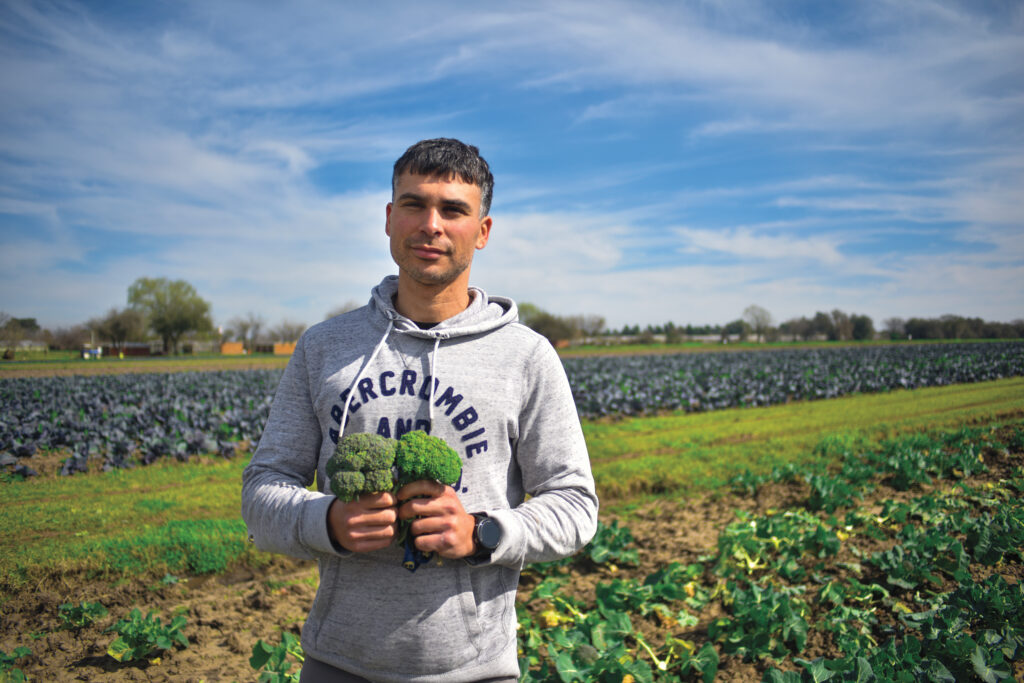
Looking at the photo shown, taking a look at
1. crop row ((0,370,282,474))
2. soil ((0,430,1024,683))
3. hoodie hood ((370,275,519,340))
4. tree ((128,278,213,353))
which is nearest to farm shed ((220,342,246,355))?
crop row ((0,370,282,474))

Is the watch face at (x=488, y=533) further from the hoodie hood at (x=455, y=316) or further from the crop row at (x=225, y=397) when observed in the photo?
the crop row at (x=225, y=397)

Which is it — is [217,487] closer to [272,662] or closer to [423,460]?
[272,662]

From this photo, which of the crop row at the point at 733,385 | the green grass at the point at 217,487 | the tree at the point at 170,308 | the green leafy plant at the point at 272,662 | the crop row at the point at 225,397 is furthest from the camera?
the crop row at the point at 733,385

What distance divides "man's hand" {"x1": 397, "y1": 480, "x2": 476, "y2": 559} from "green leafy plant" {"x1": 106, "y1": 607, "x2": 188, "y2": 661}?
3.15 m

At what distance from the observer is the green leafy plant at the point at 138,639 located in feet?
12.1

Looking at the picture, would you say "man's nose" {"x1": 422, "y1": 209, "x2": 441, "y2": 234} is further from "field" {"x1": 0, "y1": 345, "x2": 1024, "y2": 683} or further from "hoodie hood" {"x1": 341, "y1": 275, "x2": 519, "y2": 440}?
"field" {"x1": 0, "y1": 345, "x2": 1024, "y2": 683}

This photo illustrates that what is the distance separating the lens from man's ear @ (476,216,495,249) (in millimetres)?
2153

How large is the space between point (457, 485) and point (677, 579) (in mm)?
3940

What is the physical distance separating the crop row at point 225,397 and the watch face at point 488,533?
4.02 m

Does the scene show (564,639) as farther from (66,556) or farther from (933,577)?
(66,556)

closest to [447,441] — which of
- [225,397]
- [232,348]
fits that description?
[225,397]

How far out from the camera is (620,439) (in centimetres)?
1352

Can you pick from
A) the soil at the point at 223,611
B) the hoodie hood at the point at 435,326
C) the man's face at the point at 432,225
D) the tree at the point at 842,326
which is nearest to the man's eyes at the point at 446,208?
the man's face at the point at 432,225

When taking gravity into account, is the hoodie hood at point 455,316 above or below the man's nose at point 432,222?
below
